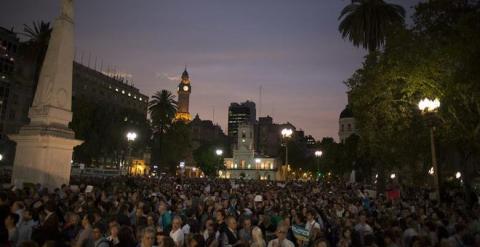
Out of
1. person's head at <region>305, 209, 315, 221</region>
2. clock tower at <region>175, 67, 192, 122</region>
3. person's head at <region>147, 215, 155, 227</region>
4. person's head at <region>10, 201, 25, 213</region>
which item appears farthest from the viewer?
clock tower at <region>175, 67, 192, 122</region>

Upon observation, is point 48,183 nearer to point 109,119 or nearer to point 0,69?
point 109,119

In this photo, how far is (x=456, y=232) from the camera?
393 inches

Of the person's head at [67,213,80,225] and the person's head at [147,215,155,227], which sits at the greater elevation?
the person's head at [67,213,80,225]

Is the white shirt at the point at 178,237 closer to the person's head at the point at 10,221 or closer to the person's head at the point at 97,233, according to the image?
the person's head at the point at 97,233

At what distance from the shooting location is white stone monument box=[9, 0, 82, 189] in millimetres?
18109

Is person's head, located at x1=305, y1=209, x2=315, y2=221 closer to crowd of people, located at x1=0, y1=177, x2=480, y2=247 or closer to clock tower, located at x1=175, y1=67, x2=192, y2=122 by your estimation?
crowd of people, located at x1=0, y1=177, x2=480, y2=247

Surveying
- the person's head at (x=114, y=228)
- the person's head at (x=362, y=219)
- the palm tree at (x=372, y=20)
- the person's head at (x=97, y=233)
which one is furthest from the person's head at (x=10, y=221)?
the palm tree at (x=372, y=20)

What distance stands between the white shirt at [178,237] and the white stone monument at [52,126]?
12.5m

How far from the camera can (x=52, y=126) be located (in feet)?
61.3

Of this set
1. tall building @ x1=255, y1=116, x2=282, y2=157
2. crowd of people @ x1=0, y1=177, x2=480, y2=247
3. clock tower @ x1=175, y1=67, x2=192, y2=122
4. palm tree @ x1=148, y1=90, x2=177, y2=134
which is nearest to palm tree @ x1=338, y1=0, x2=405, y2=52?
crowd of people @ x1=0, y1=177, x2=480, y2=247

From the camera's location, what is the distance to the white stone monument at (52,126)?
18.1m

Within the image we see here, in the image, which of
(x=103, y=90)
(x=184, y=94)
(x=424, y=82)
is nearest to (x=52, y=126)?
(x=424, y=82)

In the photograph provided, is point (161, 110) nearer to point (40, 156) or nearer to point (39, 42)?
point (39, 42)

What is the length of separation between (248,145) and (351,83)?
108943mm
